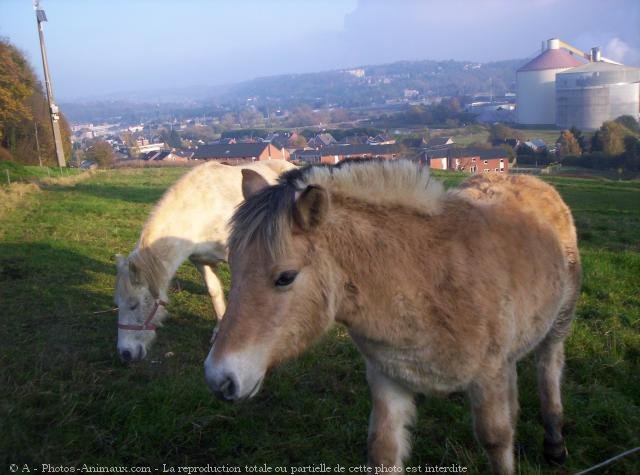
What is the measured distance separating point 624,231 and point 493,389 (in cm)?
1177

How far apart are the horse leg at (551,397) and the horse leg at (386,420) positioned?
1.36m

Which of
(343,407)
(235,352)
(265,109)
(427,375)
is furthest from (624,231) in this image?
(265,109)

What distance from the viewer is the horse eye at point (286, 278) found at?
247 centimetres

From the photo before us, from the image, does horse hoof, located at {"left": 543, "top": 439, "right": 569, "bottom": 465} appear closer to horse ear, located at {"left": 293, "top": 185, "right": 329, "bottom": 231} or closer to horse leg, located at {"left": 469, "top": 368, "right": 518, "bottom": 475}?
horse leg, located at {"left": 469, "top": 368, "right": 518, "bottom": 475}

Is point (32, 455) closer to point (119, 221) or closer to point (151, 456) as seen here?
point (151, 456)

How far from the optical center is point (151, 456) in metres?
3.72

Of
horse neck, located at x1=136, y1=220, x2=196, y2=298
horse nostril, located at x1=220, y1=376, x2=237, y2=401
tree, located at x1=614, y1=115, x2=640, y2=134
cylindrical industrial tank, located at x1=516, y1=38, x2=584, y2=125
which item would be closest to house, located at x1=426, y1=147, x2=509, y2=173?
tree, located at x1=614, y1=115, x2=640, y2=134

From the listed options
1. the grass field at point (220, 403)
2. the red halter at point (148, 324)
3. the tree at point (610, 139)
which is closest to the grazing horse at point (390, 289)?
the grass field at point (220, 403)

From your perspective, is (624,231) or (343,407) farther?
(624,231)

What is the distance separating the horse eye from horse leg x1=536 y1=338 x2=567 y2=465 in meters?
2.59

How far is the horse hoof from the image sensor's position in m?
3.73

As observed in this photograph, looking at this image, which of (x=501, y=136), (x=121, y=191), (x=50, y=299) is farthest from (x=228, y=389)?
(x=501, y=136)

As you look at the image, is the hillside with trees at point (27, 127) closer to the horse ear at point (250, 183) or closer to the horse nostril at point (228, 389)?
the horse ear at point (250, 183)

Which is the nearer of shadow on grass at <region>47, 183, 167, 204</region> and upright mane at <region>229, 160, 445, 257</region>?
upright mane at <region>229, 160, 445, 257</region>
